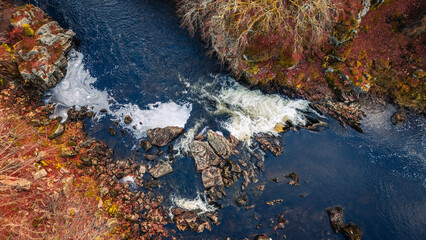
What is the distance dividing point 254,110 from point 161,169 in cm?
894

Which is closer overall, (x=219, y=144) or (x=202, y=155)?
(x=202, y=155)

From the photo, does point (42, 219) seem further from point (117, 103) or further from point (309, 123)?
point (309, 123)

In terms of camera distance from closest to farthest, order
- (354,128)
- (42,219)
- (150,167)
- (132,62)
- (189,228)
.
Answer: (42,219) < (189,228) < (150,167) < (354,128) < (132,62)

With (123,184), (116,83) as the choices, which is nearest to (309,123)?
(123,184)

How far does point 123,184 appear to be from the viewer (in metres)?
14.8

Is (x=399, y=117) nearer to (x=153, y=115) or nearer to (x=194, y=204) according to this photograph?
(x=194, y=204)

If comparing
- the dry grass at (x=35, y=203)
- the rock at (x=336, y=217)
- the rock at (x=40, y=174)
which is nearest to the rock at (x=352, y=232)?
the rock at (x=336, y=217)

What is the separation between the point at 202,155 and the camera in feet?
51.6

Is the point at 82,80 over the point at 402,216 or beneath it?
beneath

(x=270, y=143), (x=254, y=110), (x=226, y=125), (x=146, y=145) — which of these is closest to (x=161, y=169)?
(x=146, y=145)

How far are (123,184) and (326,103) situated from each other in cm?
1737

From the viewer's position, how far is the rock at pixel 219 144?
15.8m

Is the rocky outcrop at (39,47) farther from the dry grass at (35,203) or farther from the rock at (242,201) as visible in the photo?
the rock at (242,201)

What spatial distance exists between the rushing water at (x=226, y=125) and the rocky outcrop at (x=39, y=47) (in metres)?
0.90
